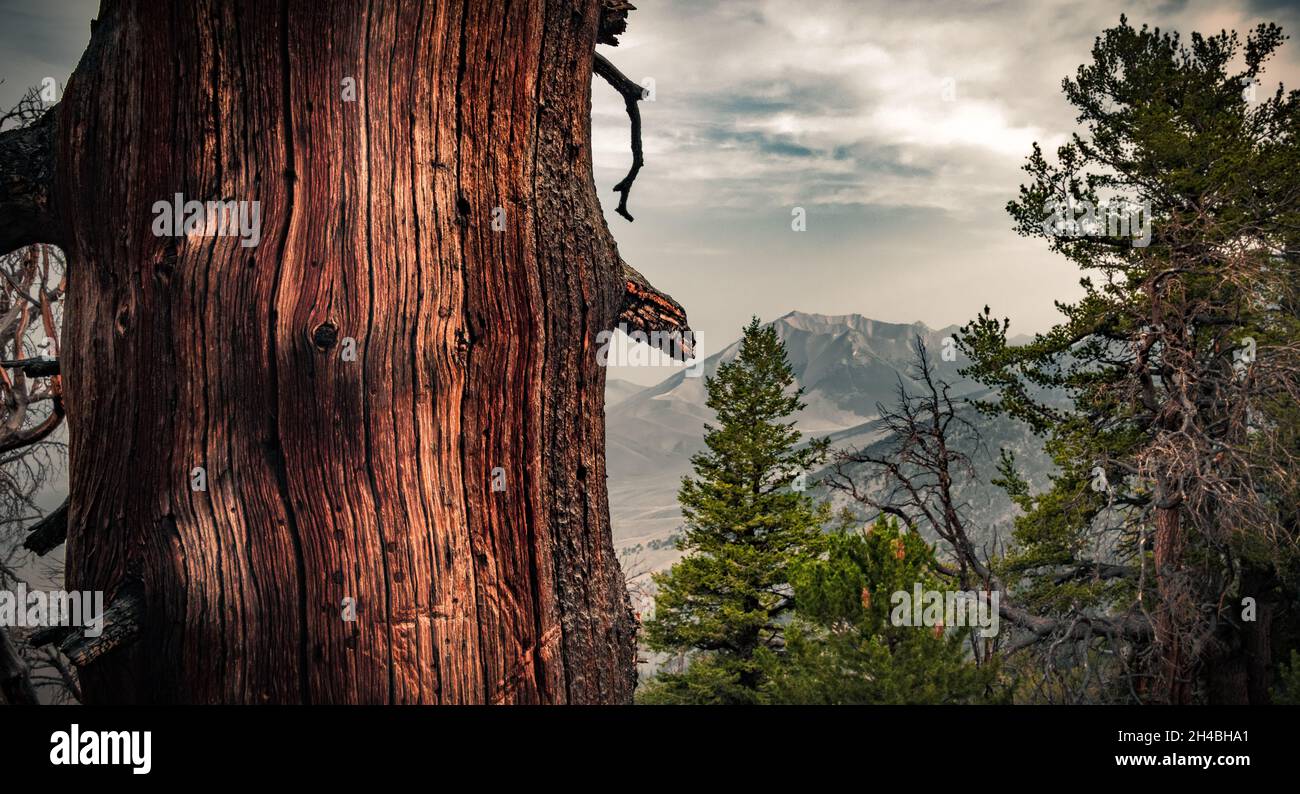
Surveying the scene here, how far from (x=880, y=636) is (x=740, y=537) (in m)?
9.81

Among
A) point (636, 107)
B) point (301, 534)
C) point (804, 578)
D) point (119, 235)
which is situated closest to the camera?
point (301, 534)

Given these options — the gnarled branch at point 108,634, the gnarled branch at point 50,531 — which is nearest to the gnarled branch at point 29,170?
the gnarled branch at point 50,531

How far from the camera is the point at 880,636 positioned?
1183 centimetres

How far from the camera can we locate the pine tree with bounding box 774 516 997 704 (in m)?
11.6

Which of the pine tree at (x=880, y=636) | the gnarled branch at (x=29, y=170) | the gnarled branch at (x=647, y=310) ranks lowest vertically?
the pine tree at (x=880, y=636)

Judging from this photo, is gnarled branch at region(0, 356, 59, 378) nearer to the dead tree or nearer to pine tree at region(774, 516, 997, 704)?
pine tree at region(774, 516, 997, 704)

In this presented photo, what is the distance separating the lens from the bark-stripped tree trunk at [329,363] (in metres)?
2.23

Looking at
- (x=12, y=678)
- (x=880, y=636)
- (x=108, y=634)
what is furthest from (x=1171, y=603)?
(x=12, y=678)

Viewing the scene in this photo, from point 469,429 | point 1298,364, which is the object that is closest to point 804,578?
point 1298,364

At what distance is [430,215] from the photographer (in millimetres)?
2283

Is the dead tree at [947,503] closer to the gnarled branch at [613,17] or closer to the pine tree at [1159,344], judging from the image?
the pine tree at [1159,344]

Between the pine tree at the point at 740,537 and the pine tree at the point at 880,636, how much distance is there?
22.9 feet
